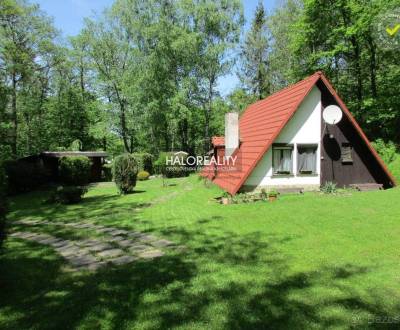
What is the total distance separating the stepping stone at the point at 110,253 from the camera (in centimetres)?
627

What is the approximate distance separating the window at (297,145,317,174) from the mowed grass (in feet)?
16.7

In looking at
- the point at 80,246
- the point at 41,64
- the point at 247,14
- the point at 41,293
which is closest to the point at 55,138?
the point at 41,64

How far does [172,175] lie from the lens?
87.0 feet

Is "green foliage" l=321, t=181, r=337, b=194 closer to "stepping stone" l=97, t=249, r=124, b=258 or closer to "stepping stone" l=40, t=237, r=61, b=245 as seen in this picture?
"stepping stone" l=97, t=249, r=124, b=258

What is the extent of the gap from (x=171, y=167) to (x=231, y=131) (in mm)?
11680

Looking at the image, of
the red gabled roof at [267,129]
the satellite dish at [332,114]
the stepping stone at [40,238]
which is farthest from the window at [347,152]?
the stepping stone at [40,238]

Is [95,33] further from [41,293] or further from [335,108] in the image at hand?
[41,293]

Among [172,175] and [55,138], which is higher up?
[55,138]

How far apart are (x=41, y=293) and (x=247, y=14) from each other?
35.1 metres

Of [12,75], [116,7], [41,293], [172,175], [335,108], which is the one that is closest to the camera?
[41,293]

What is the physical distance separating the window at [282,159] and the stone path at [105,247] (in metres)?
8.27

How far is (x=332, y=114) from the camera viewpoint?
13.3 m

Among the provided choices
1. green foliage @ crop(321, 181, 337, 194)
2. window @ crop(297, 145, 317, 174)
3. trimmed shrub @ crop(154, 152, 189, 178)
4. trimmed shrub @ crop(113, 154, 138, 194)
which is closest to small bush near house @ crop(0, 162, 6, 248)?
trimmed shrub @ crop(113, 154, 138, 194)

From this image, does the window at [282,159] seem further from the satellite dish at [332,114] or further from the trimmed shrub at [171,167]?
the trimmed shrub at [171,167]
